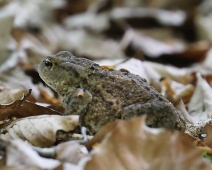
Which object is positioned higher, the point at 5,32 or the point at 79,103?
the point at 79,103

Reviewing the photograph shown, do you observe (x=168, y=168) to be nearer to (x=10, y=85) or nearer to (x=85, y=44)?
(x=10, y=85)

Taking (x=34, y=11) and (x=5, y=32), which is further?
(x=34, y=11)

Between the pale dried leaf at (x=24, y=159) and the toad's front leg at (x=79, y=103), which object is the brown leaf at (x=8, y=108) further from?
the pale dried leaf at (x=24, y=159)

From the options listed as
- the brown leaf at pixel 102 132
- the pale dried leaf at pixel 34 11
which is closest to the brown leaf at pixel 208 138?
the brown leaf at pixel 102 132

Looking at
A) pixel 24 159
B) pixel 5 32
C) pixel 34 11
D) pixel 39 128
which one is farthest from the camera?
pixel 34 11

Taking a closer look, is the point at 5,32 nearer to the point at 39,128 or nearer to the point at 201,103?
the point at 201,103

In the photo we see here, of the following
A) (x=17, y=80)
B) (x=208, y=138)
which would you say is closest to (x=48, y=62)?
(x=208, y=138)

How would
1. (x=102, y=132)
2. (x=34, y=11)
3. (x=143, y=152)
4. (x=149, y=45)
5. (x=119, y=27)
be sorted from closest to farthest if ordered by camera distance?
(x=143, y=152), (x=102, y=132), (x=149, y=45), (x=34, y=11), (x=119, y=27)
